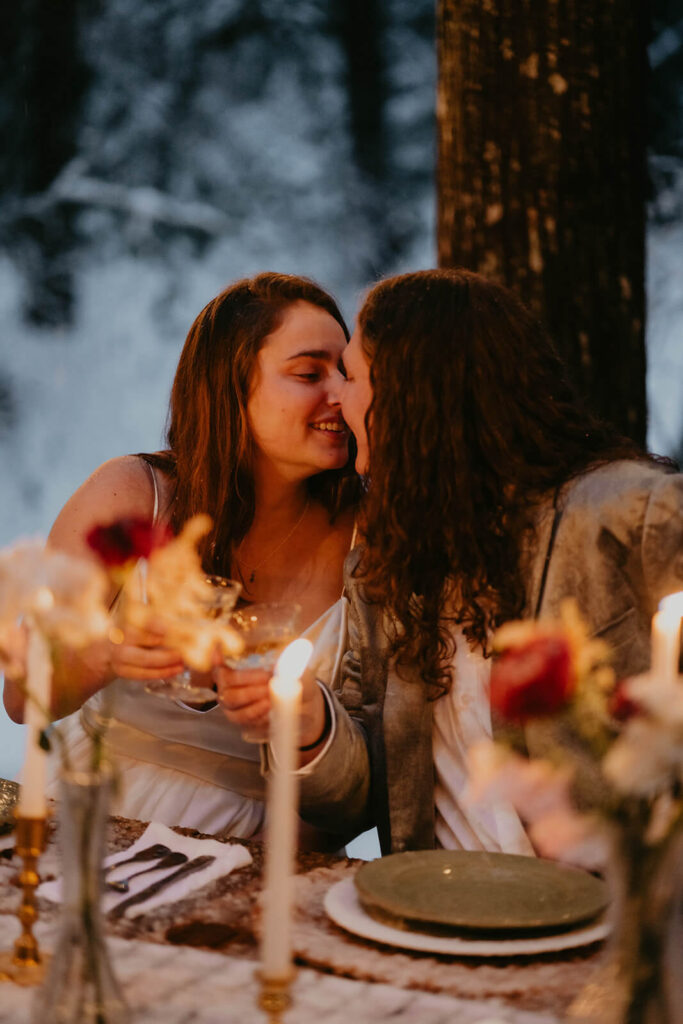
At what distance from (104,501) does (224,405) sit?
34 centimetres

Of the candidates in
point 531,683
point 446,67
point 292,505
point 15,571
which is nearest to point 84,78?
point 446,67

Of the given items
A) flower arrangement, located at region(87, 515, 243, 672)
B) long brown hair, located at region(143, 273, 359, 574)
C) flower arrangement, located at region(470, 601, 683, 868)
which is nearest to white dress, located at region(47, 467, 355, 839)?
long brown hair, located at region(143, 273, 359, 574)

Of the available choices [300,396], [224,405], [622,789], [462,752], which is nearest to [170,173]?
[224,405]

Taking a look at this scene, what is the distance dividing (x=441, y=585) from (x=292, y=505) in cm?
80

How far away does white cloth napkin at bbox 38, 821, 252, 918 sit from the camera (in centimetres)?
141

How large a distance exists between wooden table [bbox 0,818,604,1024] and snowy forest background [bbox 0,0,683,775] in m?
3.27

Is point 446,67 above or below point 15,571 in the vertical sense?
above

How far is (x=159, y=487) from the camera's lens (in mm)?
2627

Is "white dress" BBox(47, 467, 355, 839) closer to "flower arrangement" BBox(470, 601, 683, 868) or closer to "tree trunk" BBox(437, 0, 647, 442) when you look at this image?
"tree trunk" BBox(437, 0, 647, 442)

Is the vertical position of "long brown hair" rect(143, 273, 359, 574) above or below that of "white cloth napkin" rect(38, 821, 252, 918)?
above

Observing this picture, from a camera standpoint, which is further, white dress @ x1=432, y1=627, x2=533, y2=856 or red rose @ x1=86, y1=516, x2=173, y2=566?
white dress @ x1=432, y1=627, x2=533, y2=856

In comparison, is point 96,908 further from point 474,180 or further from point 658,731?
point 474,180

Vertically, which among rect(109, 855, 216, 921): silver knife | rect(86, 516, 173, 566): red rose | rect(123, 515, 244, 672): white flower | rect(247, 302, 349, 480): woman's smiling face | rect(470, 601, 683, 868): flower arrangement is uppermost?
rect(247, 302, 349, 480): woman's smiling face

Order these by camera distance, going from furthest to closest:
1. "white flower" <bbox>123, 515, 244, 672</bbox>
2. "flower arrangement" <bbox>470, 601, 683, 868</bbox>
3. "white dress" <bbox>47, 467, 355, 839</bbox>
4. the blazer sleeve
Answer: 1. "white dress" <bbox>47, 467, 355, 839</bbox>
2. the blazer sleeve
3. "white flower" <bbox>123, 515, 244, 672</bbox>
4. "flower arrangement" <bbox>470, 601, 683, 868</bbox>
